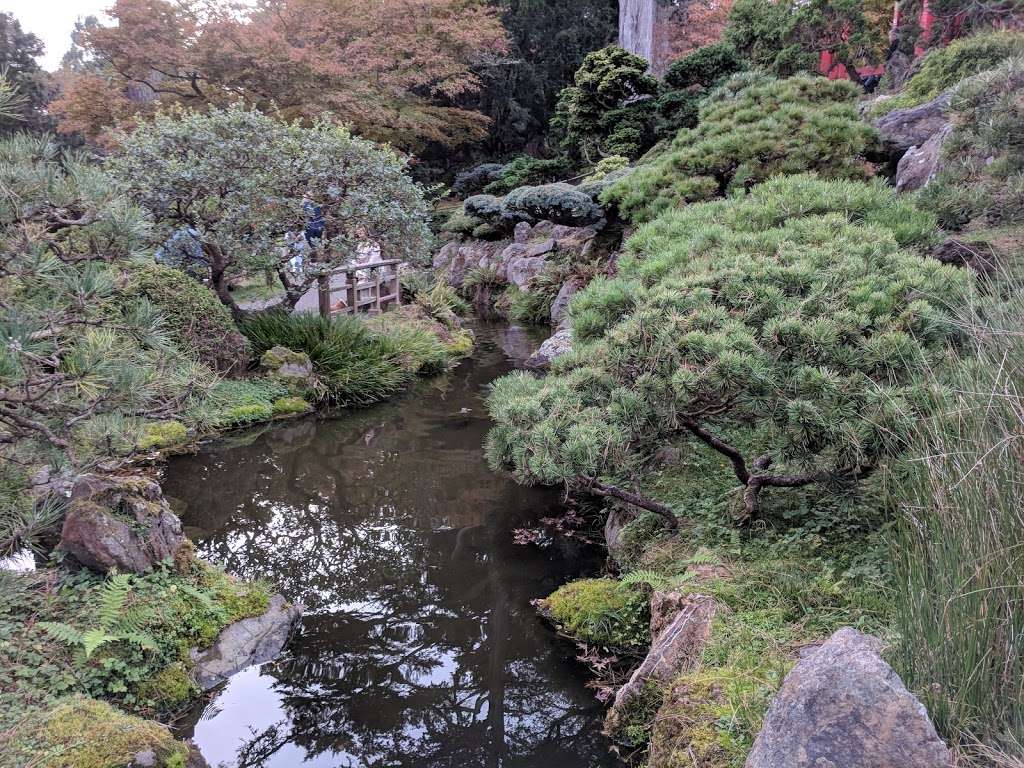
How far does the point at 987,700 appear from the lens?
6.19ft

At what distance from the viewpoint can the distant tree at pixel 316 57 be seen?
13141 mm

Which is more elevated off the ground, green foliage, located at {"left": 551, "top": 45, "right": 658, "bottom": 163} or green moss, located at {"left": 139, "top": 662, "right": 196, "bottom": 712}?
green foliage, located at {"left": 551, "top": 45, "right": 658, "bottom": 163}

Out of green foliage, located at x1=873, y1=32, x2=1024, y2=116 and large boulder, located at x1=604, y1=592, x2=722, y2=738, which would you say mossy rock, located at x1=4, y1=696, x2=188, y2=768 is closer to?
large boulder, located at x1=604, y1=592, x2=722, y2=738

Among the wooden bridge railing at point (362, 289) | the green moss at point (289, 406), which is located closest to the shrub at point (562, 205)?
the wooden bridge railing at point (362, 289)

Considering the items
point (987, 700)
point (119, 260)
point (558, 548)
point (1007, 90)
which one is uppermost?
point (1007, 90)

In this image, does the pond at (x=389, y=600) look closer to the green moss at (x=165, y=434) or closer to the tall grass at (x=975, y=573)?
the green moss at (x=165, y=434)

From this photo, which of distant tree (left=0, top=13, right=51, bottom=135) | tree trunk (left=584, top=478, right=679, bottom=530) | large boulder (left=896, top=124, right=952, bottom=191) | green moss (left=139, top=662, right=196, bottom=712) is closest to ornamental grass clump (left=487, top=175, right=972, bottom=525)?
tree trunk (left=584, top=478, right=679, bottom=530)

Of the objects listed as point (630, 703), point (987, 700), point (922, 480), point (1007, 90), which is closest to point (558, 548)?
point (630, 703)

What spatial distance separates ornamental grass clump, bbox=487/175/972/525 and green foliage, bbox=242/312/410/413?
14.9ft

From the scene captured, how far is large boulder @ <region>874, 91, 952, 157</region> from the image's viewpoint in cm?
735

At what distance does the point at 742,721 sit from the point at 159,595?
2967mm

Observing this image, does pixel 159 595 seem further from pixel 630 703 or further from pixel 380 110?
pixel 380 110

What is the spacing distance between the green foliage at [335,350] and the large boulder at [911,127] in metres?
6.46

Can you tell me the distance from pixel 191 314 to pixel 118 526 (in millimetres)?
3994
